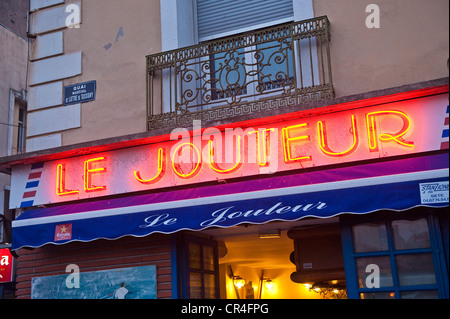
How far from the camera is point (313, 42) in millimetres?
7605

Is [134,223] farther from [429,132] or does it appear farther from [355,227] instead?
[429,132]

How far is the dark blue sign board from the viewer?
887 centimetres

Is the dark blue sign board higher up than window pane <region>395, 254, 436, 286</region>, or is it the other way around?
the dark blue sign board

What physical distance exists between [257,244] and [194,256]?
213cm

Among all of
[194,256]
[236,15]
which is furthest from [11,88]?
[194,256]

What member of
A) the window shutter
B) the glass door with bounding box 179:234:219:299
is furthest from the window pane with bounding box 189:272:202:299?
the window shutter

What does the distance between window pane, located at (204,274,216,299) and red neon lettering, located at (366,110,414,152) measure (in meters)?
3.29

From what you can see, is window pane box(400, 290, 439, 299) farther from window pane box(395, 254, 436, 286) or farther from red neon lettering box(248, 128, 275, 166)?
red neon lettering box(248, 128, 275, 166)

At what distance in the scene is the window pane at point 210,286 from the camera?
8320 mm

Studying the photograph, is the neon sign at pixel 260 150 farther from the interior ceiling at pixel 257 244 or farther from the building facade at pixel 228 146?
the interior ceiling at pixel 257 244

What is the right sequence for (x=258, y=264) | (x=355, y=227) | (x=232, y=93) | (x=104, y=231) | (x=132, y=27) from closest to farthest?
1. (x=355, y=227)
2. (x=104, y=231)
3. (x=232, y=93)
4. (x=132, y=27)
5. (x=258, y=264)
